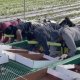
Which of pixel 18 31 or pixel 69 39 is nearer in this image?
pixel 69 39

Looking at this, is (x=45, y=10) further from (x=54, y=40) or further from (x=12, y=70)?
(x=12, y=70)

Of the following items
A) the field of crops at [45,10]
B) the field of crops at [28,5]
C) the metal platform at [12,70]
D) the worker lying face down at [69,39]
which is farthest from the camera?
the field of crops at [28,5]

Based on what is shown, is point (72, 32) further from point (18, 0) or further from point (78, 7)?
point (18, 0)

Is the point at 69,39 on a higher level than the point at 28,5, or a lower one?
higher

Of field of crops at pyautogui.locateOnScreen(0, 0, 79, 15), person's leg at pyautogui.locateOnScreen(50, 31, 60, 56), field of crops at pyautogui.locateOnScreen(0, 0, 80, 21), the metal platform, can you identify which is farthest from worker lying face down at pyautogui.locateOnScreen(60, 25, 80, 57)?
field of crops at pyautogui.locateOnScreen(0, 0, 79, 15)

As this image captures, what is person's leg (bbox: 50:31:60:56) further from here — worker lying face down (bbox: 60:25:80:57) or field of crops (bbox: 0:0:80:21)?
field of crops (bbox: 0:0:80:21)

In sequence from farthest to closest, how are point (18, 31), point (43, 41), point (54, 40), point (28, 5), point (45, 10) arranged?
1. point (28, 5)
2. point (45, 10)
3. point (18, 31)
4. point (54, 40)
5. point (43, 41)

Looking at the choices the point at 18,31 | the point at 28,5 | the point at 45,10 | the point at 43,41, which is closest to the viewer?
the point at 43,41

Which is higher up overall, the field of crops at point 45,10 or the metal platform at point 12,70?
the field of crops at point 45,10

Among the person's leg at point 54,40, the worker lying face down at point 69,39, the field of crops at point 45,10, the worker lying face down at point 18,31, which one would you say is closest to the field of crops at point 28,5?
the field of crops at point 45,10

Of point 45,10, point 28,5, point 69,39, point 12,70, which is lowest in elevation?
point 12,70

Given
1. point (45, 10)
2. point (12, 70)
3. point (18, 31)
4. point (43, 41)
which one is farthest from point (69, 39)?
point (45, 10)

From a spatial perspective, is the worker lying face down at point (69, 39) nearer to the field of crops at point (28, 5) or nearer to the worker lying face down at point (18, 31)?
the worker lying face down at point (18, 31)

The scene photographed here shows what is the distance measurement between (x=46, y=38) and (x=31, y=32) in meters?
Result: 0.63
